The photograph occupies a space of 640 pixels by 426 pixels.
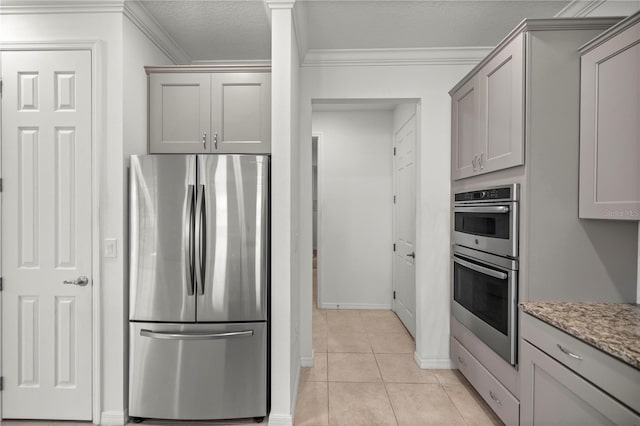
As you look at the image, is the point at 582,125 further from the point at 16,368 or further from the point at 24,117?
the point at 16,368

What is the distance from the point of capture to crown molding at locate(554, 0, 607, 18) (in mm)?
2115

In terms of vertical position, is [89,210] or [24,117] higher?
[24,117]

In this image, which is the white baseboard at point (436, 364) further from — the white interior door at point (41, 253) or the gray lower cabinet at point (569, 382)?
the white interior door at point (41, 253)

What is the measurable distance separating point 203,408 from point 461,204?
2.24 m

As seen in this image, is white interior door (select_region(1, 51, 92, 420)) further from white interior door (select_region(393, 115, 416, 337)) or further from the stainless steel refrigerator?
white interior door (select_region(393, 115, 416, 337))

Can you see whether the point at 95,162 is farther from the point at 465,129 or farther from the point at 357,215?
the point at 357,215

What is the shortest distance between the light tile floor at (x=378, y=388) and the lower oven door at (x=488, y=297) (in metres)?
0.53

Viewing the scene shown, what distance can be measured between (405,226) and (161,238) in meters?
2.68

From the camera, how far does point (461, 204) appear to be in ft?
8.21

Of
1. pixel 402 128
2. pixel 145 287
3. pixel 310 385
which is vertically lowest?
pixel 310 385

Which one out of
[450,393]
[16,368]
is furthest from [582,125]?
[16,368]

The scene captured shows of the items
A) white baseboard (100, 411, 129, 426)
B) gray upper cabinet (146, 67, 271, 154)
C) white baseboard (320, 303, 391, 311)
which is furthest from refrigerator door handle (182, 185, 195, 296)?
white baseboard (320, 303, 391, 311)

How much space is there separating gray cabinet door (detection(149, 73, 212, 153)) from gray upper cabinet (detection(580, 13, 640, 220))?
7.24ft

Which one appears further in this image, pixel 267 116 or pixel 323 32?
pixel 323 32
